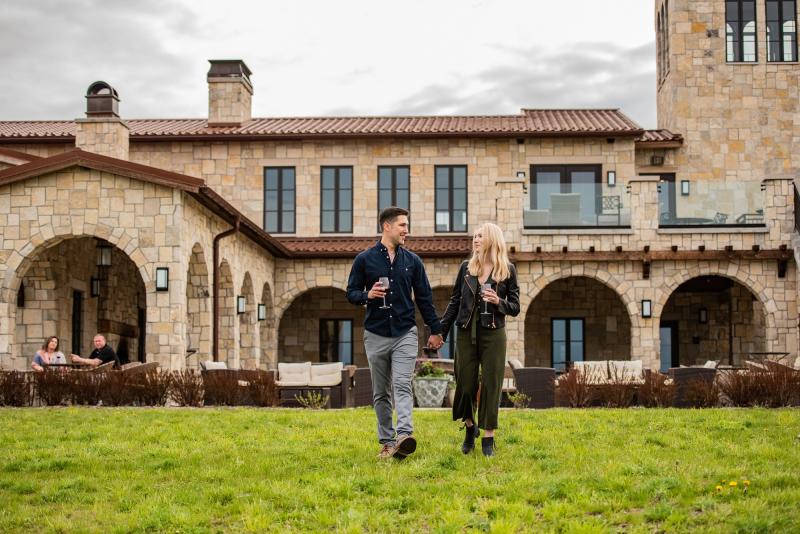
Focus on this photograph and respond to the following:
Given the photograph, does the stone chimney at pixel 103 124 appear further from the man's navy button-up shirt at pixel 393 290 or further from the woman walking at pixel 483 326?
the woman walking at pixel 483 326

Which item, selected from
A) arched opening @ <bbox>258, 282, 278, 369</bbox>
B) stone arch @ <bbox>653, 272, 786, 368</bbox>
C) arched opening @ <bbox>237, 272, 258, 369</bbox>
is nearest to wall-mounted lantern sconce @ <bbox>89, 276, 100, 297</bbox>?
arched opening @ <bbox>237, 272, 258, 369</bbox>

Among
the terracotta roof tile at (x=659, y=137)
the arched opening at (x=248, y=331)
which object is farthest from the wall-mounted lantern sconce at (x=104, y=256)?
the terracotta roof tile at (x=659, y=137)

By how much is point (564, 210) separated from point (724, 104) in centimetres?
747

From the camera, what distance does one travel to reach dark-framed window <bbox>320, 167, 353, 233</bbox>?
25969 millimetres

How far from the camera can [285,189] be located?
26.1m

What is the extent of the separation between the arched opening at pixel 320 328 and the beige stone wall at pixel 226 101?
5.15 meters

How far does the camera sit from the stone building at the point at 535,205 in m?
22.3

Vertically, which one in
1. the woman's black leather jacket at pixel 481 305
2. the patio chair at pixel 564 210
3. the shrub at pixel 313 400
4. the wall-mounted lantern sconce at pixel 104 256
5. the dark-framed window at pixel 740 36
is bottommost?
the shrub at pixel 313 400

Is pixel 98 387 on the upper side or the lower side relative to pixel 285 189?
lower

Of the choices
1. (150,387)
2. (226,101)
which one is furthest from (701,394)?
(226,101)

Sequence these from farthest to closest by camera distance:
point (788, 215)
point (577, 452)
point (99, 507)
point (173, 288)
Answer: point (788, 215) < point (173, 288) < point (577, 452) < point (99, 507)

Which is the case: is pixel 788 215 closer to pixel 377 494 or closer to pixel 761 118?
pixel 761 118

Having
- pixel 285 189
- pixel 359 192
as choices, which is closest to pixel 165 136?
pixel 285 189

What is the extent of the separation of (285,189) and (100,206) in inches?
374
